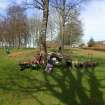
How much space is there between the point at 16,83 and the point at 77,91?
2783 millimetres

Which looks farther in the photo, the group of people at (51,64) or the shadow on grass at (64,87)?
the group of people at (51,64)

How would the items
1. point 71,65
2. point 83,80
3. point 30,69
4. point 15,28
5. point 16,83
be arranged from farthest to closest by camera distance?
point 15,28 → point 71,65 → point 30,69 → point 83,80 → point 16,83

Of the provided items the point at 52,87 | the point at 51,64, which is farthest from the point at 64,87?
the point at 51,64

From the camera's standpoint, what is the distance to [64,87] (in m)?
13.5

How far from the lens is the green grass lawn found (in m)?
11.9

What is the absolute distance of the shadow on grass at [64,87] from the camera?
12188 mm

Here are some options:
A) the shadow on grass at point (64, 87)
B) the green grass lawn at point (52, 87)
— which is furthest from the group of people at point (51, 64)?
the shadow on grass at point (64, 87)

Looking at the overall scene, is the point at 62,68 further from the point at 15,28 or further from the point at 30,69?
the point at 15,28

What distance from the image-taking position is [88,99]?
12.3m

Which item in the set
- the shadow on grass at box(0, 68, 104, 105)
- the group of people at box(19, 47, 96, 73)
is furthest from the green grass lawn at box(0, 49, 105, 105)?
the group of people at box(19, 47, 96, 73)

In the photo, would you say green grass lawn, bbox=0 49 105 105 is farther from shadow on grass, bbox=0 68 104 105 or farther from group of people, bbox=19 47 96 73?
group of people, bbox=19 47 96 73

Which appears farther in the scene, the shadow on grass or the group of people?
the group of people

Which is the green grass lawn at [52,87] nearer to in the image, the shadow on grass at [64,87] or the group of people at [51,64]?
the shadow on grass at [64,87]

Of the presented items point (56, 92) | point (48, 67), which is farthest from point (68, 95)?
point (48, 67)
